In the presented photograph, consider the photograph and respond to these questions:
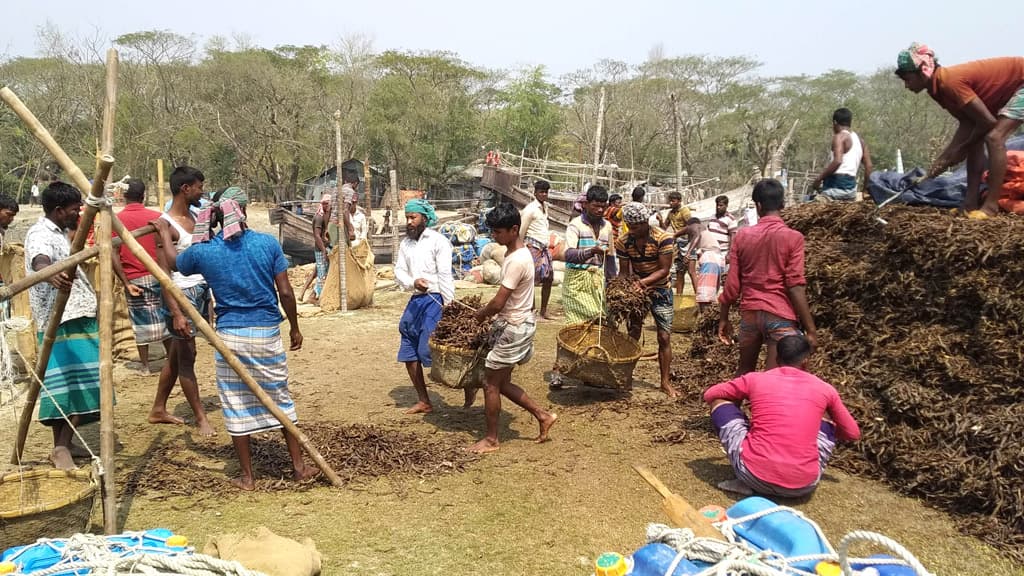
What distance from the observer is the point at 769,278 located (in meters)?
4.62

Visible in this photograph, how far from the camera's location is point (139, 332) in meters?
5.54

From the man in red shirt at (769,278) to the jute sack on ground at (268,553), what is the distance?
3244 millimetres

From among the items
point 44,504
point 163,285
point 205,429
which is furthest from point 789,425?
point 205,429

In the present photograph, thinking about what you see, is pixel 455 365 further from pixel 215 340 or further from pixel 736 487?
pixel 736 487

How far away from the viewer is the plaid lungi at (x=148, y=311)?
5.40m

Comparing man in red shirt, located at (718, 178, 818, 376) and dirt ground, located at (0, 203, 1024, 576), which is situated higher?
man in red shirt, located at (718, 178, 818, 376)

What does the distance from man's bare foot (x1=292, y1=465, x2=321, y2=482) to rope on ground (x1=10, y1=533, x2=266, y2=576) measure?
1447 millimetres

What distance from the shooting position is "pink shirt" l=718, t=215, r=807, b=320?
454 centimetres

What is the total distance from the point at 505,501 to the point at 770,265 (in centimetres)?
240

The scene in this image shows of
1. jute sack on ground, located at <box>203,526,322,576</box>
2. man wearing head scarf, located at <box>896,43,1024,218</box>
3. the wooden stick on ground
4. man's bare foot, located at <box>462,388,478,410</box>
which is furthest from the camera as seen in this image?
man's bare foot, located at <box>462,388,478,410</box>

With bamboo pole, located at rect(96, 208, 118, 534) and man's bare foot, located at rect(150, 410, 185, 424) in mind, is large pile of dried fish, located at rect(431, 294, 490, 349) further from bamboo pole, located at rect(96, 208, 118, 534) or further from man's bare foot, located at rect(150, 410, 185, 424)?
bamboo pole, located at rect(96, 208, 118, 534)

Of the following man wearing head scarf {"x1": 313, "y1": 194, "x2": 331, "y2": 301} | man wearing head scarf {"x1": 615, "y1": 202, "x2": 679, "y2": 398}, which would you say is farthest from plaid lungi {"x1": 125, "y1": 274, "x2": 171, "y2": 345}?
man wearing head scarf {"x1": 313, "y1": 194, "x2": 331, "y2": 301}

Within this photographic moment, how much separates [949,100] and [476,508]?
4.48 m

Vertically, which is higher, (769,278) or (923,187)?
(923,187)
